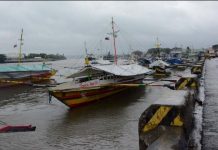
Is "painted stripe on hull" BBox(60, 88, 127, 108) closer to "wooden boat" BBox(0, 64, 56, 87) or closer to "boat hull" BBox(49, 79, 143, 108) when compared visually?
"boat hull" BBox(49, 79, 143, 108)

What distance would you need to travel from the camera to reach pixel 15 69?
38.5m

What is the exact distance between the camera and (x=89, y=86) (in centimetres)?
2012

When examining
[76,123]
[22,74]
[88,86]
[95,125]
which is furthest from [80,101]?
[22,74]

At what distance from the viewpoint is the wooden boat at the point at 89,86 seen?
63.0 ft

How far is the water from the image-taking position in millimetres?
11914

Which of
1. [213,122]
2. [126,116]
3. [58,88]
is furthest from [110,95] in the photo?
[213,122]

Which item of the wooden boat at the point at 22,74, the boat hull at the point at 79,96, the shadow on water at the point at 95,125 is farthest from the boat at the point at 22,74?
the shadow on water at the point at 95,125

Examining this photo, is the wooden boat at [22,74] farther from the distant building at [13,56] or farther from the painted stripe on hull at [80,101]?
the distant building at [13,56]

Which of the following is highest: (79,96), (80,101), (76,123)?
(79,96)

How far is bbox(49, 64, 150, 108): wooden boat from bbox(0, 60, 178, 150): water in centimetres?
55

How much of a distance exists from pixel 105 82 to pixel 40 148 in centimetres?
1059

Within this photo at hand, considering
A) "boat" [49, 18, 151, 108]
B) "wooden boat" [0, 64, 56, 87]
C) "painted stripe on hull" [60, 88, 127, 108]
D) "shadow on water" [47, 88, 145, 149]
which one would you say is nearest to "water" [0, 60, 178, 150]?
"shadow on water" [47, 88, 145, 149]

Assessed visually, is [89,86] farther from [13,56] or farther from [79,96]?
[13,56]

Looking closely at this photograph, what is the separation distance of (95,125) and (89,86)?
5685 mm
